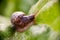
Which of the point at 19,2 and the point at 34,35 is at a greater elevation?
the point at 19,2

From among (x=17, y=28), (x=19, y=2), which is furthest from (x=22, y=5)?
(x=17, y=28)

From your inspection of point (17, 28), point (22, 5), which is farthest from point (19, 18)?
point (22, 5)

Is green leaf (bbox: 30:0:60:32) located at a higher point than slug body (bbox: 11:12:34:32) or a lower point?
lower

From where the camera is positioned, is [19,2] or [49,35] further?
[19,2]

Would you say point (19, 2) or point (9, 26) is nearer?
point (9, 26)

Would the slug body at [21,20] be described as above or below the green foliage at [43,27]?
above

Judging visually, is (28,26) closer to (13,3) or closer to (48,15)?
(48,15)

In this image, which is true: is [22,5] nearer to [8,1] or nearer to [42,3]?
[8,1]

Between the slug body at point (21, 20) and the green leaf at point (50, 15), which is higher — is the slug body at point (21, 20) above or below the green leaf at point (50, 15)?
above

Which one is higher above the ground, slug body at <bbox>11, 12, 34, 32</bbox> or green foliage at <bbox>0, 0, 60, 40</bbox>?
slug body at <bbox>11, 12, 34, 32</bbox>
